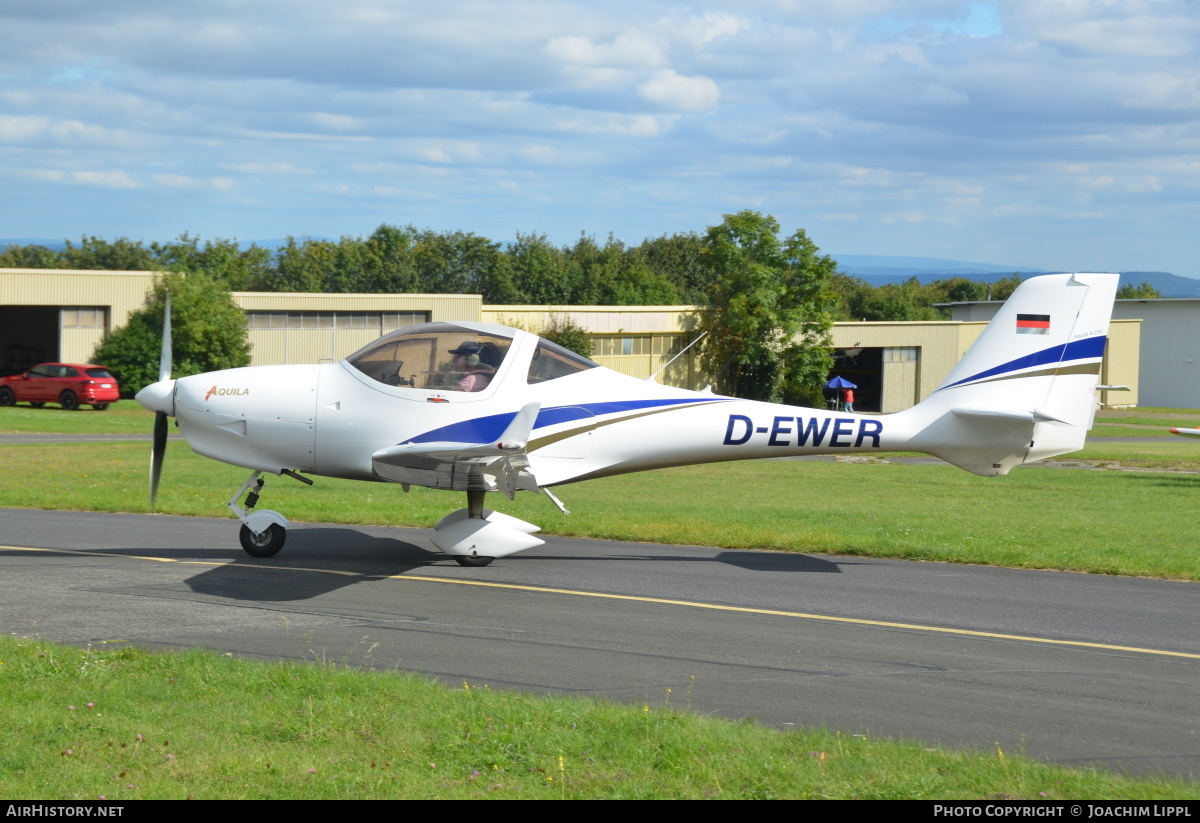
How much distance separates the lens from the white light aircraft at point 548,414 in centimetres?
1209

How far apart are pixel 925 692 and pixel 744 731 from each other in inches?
76.6

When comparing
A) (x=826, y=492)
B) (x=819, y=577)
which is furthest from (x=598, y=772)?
(x=826, y=492)

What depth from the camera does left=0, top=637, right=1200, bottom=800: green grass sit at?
18.2 feet

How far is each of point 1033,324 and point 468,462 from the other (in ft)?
22.4

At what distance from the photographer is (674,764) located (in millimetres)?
5887

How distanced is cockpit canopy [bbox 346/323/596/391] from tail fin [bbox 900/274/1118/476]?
498cm

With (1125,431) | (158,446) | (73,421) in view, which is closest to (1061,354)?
(158,446)

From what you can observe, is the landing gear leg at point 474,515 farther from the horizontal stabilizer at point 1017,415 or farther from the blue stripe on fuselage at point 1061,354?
the blue stripe on fuselage at point 1061,354

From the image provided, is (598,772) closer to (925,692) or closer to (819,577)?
(925,692)

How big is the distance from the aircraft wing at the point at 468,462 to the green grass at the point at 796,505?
3544 mm

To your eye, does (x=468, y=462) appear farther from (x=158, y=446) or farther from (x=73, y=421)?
(x=73, y=421)

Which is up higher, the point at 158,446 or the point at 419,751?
the point at 158,446

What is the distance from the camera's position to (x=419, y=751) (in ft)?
19.9

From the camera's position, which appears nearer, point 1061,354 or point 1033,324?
point 1061,354
